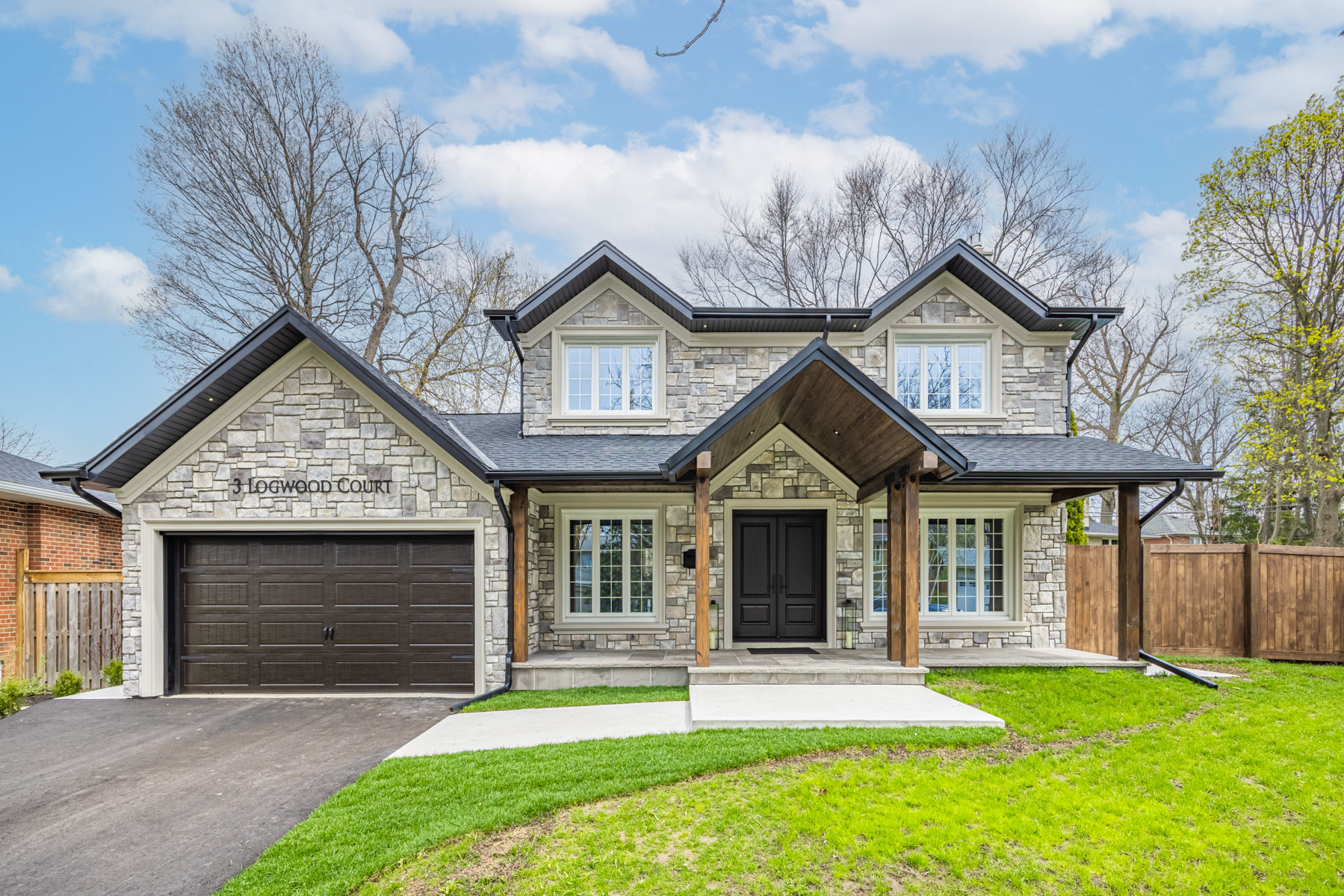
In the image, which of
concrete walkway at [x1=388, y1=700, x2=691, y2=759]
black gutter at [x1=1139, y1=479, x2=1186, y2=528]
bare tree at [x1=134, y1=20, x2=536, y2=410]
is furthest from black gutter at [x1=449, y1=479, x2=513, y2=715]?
bare tree at [x1=134, y1=20, x2=536, y2=410]

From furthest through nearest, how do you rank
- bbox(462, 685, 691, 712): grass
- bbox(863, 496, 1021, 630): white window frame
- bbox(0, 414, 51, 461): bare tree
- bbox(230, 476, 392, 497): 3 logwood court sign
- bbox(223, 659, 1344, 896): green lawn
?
bbox(0, 414, 51, 461): bare tree < bbox(863, 496, 1021, 630): white window frame < bbox(230, 476, 392, 497): 3 logwood court sign < bbox(462, 685, 691, 712): grass < bbox(223, 659, 1344, 896): green lawn

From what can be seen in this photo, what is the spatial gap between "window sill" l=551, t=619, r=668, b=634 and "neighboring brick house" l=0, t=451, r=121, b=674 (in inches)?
297

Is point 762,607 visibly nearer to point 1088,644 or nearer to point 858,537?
point 858,537

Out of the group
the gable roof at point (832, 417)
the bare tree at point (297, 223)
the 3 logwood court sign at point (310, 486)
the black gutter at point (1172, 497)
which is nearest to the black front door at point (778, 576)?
the gable roof at point (832, 417)

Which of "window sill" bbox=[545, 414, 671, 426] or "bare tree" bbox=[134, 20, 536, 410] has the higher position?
"bare tree" bbox=[134, 20, 536, 410]

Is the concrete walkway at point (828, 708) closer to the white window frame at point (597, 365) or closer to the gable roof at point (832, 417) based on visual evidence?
the gable roof at point (832, 417)

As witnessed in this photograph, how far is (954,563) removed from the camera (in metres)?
10.9

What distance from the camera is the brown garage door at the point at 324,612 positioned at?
916 cm

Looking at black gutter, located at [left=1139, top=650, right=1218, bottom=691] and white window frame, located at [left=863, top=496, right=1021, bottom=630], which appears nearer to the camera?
black gutter, located at [left=1139, top=650, right=1218, bottom=691]

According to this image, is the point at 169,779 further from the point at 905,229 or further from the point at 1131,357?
the point at 1131,357

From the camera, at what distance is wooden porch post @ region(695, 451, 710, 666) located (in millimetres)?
8367

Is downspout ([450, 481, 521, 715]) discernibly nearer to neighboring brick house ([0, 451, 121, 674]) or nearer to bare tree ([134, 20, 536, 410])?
neighboring brick house ([0, 451, 121, 674])

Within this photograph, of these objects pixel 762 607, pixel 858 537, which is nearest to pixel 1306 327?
pixel 858 537

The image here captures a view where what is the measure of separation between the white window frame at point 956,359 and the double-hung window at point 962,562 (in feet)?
5.10
